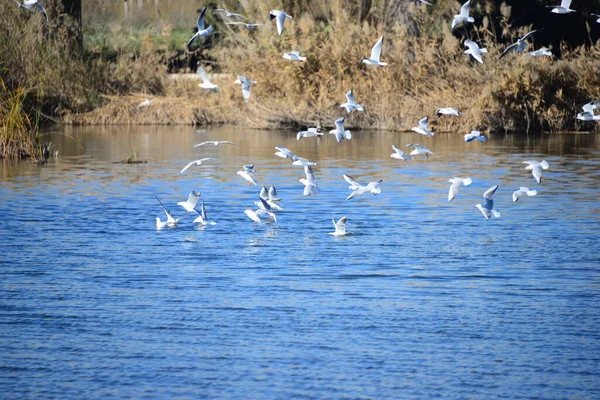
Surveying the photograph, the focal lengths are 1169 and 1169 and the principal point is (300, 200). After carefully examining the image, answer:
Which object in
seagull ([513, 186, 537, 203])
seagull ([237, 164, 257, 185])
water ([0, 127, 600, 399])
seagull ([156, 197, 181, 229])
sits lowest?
water ([0, 127, 600, 399])

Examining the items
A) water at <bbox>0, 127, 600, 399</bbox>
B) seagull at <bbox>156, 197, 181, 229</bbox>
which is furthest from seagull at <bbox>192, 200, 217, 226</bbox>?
seagull at <bbox>156, 197, 181, 229</bbox>

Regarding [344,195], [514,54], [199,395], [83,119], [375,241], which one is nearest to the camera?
[199,395]

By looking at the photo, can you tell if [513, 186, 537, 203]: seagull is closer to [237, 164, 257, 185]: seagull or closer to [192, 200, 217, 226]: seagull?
[237, 164, 257, 185]: seagull

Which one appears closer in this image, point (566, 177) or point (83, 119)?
point (566, 177)

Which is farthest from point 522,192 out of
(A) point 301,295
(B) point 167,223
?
(A) point 301,295

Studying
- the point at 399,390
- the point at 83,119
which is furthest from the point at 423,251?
the point at 83,119

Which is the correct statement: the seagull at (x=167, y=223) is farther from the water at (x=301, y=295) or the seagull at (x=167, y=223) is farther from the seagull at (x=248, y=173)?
the seagull at (x=248, y=173)

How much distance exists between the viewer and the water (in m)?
6.38

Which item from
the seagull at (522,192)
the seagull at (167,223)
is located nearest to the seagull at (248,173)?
the seagull at (167,223)

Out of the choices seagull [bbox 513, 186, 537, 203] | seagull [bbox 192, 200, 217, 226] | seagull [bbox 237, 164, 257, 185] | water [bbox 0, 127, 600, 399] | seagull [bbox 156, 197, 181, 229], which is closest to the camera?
water [bbox 0, 127, 600, 399]

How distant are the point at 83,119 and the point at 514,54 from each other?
11102 mm

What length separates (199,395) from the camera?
6.09 meters

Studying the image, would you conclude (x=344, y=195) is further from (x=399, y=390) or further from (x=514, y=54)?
(x=514, y=54)

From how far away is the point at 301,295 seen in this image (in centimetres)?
835
